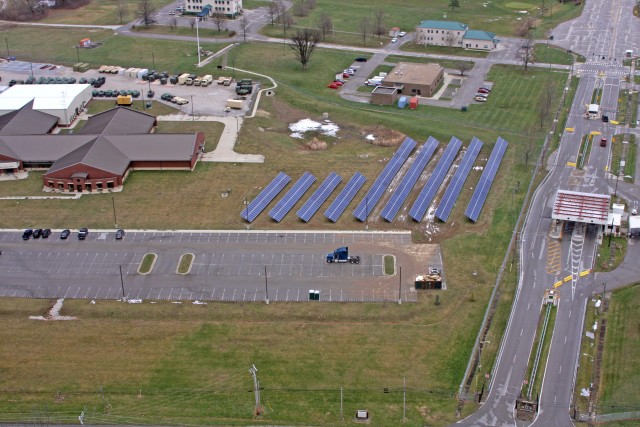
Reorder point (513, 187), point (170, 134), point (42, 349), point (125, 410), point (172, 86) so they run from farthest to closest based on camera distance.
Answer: point (172, 86) < point (170, 134) < point (513, 187) < point (42, 349) < point (125, 410)

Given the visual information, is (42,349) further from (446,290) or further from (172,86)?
(172,86)

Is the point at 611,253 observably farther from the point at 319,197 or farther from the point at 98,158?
the point at 98,158

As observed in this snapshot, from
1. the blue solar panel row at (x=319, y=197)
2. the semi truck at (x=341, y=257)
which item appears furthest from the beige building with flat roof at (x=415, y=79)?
the semi truck at (x=341, y=257)

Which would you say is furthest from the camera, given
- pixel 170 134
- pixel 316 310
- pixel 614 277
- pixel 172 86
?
pixel 172 86

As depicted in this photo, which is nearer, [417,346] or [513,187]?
[417,346]

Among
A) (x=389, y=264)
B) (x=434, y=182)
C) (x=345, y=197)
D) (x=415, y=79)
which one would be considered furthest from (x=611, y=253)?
(x=415, y=79)

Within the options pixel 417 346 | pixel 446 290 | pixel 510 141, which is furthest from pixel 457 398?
pixel 510 141
